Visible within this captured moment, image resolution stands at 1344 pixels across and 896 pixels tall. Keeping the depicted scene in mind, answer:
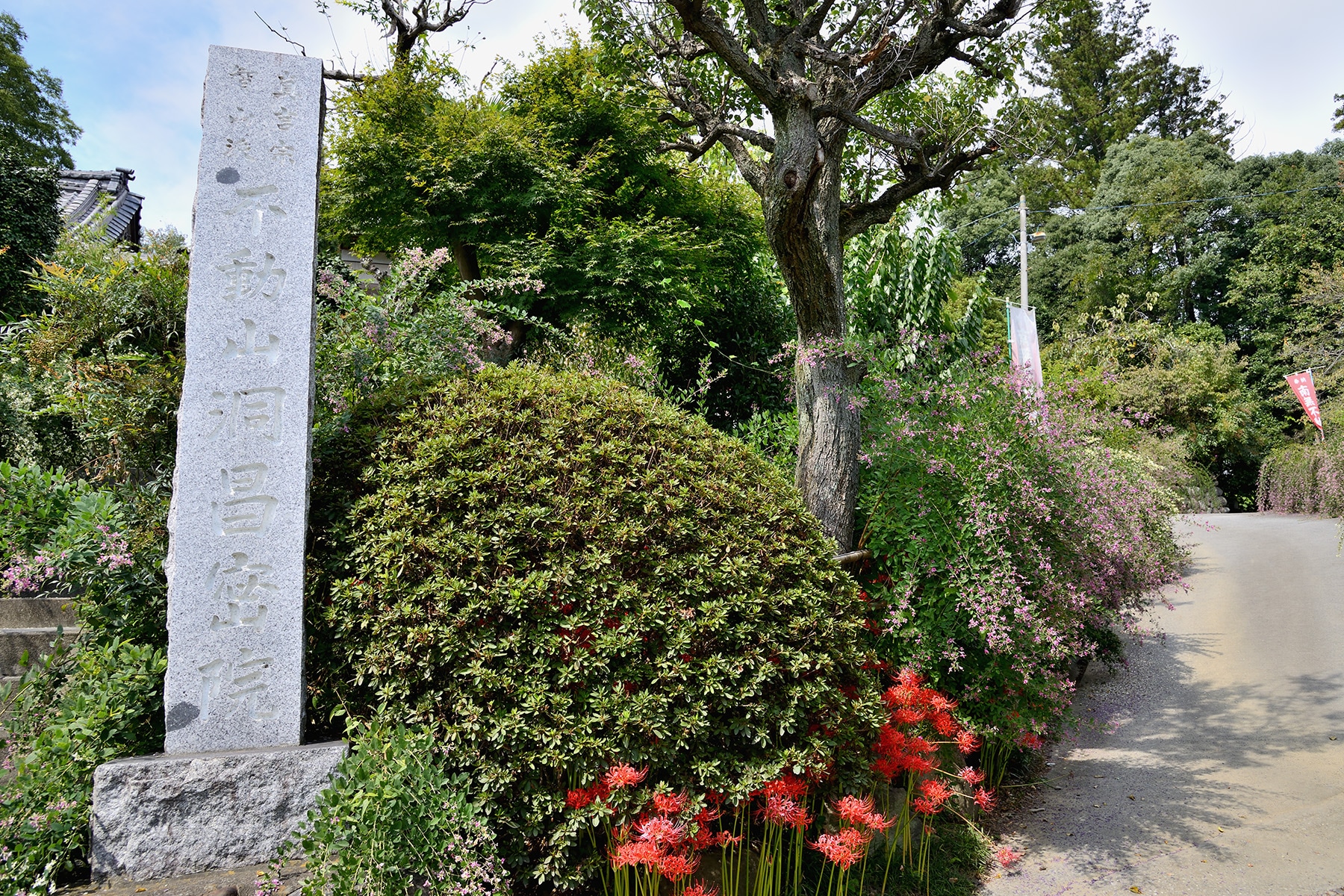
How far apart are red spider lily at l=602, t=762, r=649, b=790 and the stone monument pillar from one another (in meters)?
0.98

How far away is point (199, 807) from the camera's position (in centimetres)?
249

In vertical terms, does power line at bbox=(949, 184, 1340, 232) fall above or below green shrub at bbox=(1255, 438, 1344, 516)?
above

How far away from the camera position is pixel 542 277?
7.06 m

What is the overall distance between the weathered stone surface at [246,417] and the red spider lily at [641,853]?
1.26 m

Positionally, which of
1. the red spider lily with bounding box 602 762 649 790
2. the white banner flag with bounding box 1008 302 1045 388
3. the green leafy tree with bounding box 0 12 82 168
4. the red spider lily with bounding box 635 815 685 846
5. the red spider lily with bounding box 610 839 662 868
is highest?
the green leafy tree with bounding box 0 12 82 168

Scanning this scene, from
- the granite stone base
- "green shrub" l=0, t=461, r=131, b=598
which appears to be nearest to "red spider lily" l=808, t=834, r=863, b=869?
the granite stone base

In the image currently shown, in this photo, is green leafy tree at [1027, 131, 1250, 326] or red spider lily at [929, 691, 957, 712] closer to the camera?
red spider lily at [929, 691, 957, 712]

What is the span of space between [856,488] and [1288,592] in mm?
7105

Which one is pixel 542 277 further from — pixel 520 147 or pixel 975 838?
pixel 975 838

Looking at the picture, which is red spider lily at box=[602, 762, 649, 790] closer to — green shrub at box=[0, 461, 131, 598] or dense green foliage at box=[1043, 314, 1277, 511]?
green shrub at box=[0, 461, 131, 598]

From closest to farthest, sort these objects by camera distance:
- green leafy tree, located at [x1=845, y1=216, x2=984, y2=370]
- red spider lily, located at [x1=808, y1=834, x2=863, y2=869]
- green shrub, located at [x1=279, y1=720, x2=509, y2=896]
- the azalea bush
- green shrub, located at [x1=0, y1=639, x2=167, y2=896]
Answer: green shrub, located at [x1=279, y1=720, x2=509, y2=896]
green shrub, located at [x1=0, y1=639, x2=167, y2=896]
red spider lily, located at [x1=808, y1=834, x2=863, y2=869]
the azalea bush
green leafy tree, located at [x1=845, y1=216, x2=984, y2=370]

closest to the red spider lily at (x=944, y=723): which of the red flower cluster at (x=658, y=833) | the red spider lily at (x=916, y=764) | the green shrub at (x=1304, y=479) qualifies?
the red spider lily at (x=916, y=764)

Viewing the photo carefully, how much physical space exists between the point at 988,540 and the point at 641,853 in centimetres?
221

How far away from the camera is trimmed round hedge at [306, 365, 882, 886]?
242 centimetres
